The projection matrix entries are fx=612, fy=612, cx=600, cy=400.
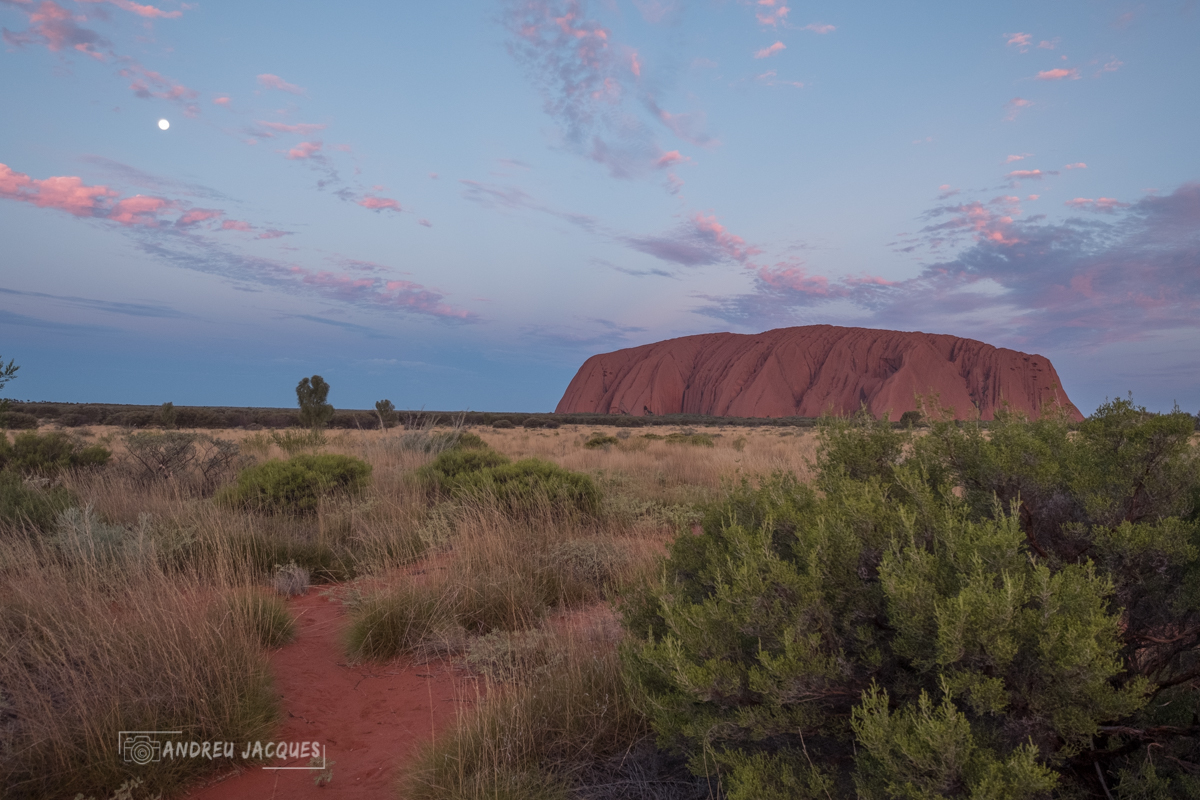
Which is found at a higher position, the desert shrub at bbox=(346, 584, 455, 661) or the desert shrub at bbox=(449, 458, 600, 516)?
the desert shrub at bbox=(449, 458, 600, 516)

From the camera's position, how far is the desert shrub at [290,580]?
20.0 ft

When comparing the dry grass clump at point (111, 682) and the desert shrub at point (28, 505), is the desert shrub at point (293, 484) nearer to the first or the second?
the desert shrub at point (28, 505)

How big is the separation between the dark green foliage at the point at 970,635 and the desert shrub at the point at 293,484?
305 inches

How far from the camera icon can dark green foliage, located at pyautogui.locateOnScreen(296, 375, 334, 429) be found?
75.2ft

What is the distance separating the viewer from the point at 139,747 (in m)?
3.12

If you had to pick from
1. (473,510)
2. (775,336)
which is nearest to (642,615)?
(473,510)

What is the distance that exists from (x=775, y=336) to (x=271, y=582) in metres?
94.5

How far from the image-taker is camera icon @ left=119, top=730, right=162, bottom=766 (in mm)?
3070

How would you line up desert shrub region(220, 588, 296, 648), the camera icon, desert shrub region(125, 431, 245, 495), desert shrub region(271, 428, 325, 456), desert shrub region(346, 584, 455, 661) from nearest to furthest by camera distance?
1. the camera icon
2. desert shrub region(220, 588, 296, 648)
3. desert shrub region(346, 584, 455, 661)
4. desert shrub region(125, 431, 245, 495)
5. desert shrub region(271, 428, 325, 456)

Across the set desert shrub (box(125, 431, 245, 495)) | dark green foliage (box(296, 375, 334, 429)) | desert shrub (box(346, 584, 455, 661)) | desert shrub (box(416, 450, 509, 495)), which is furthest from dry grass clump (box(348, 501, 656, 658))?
dark green foliage (box(296, 375, 334, 429))

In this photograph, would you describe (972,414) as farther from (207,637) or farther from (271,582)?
(271,582)

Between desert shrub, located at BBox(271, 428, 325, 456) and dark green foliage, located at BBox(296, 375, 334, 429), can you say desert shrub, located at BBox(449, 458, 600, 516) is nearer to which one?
desert shrub, located at BBox(271, 428, 325, 456)

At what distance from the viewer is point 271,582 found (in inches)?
247

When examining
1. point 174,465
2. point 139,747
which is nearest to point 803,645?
point 139,747
